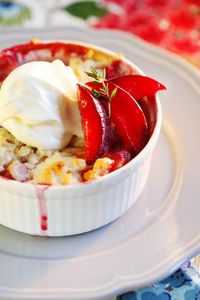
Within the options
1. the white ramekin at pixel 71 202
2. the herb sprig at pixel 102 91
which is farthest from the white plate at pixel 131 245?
the herb sprig at pixel 102 91

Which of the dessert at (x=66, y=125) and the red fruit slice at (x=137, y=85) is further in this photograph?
the red fruit slice at (x=137, y=85)

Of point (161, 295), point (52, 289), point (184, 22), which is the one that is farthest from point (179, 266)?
point (184, 22)

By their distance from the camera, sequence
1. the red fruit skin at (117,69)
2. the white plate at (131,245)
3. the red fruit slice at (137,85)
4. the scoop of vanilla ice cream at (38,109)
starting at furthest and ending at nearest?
the red fruit skin at (117,69) < the red fruit slice at (137,85) < the scoop of vanilla ice cream at (38,109) < the white plate at (131,245)

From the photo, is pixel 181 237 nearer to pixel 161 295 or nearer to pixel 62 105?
pixel 161 295

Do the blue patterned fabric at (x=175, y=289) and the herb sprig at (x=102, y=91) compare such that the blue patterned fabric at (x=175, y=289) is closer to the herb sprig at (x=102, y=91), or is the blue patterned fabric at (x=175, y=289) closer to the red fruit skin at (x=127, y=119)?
the red fruit skin at (x=127, y=119)

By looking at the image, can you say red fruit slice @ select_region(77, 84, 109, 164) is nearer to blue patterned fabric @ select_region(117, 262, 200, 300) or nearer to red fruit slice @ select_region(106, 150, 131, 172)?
red fruit slice @ select_region(106, 150, 131, 172)
